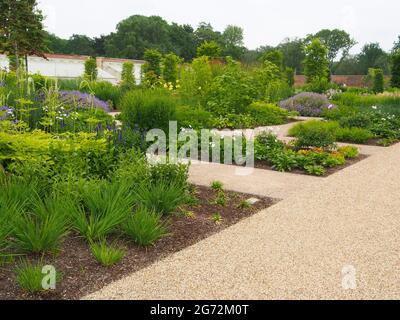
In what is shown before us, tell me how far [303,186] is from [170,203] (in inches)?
88.8

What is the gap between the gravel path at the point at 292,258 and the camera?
9.21 ft

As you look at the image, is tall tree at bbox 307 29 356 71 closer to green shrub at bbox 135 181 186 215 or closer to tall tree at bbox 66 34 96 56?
tall tree at bbox 66 34 96 56

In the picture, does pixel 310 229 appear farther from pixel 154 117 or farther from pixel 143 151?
pixel 154 117

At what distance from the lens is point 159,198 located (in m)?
4.07

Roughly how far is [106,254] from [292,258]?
1.37 meters

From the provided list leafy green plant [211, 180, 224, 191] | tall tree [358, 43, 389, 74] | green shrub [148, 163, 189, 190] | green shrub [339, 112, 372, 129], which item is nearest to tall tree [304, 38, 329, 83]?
green shrub [339, 112, 372, 129]

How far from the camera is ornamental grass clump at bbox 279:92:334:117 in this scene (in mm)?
15055

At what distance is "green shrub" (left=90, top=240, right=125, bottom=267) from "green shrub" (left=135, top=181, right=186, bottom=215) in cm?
83

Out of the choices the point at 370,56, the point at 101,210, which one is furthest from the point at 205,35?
the point at 101,210

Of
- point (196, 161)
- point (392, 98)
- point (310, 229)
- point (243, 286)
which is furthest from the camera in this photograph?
point (392, 98)

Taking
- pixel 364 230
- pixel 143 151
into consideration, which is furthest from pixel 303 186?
pixel 143 151
